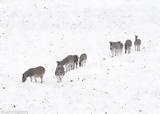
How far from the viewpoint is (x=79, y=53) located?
110 ft

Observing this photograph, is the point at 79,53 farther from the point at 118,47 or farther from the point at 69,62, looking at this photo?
the point at 69,62

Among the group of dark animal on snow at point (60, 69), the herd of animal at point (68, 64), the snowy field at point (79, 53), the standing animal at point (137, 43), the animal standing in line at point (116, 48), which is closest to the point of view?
the snowy field at point (79, 53)

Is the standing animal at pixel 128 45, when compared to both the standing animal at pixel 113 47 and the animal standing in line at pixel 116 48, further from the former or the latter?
the standing animal at pixel 113 47

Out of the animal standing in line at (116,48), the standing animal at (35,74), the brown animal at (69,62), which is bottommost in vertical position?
the standing animal at (35,74)

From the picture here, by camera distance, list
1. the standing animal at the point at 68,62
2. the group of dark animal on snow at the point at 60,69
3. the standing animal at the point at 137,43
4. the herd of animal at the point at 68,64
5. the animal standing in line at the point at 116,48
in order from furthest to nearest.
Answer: the standing animal at the point at 137,43 < the animal standing in line at the point at 116,48 < the standing animal at the point at 68,62 < the herd of animal at the point at 68,64 < the group of dark animal on snow at the point at 60,69

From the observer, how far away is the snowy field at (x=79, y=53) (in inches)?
813

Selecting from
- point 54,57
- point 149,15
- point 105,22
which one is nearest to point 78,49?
point 54,57

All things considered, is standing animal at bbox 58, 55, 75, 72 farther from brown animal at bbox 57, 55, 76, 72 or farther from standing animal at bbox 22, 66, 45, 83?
standing animal at bbox 22, 66, 45, 83

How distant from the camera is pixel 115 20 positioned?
39.8 metres

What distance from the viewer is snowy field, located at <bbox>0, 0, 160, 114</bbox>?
2064cm

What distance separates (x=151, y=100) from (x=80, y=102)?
3621 mm

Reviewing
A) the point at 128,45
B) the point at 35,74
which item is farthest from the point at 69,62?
the point at 128,45

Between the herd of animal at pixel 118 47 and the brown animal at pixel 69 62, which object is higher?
the herd of animal at pixel 118 47

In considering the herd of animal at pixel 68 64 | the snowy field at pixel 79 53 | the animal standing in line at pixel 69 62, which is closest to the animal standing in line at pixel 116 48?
the herd of animal at pixel 68 64
